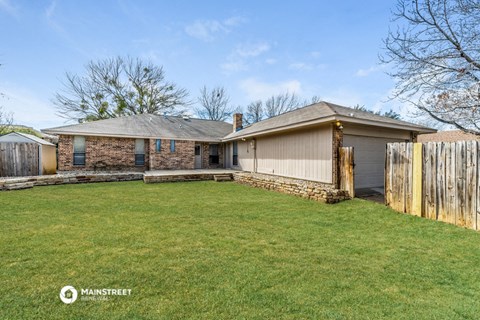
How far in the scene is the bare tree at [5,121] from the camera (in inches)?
815

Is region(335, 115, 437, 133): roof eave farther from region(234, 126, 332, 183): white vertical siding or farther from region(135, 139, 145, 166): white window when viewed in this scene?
region(135, 139, 145, 166): white window

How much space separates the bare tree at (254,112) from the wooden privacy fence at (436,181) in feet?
100

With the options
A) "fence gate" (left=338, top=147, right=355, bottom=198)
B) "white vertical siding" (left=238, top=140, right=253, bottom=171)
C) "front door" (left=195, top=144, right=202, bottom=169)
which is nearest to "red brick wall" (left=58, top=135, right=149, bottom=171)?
"front door" (left=195, top=144, right=202, bottom=169)

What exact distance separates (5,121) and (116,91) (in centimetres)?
976

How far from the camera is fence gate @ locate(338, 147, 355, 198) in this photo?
281 inches

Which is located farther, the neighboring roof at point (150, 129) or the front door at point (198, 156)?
the front door at point (198, 156)

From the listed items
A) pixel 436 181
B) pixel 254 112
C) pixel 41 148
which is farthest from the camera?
pixel 254 112

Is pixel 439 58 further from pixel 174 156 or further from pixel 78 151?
pixel 78 151

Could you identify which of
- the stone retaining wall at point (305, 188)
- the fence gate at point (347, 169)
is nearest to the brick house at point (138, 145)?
the stone retaining wall at point (305, 188)

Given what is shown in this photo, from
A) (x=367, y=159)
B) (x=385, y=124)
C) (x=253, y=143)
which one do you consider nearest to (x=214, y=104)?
→ (x=253, y=143)

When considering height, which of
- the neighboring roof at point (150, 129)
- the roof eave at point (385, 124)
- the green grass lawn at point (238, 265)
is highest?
the neighboring roof at point (150, 129)

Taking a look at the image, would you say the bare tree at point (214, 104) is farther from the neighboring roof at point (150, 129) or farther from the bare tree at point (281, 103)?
the neighboring roof at point (150, 129)

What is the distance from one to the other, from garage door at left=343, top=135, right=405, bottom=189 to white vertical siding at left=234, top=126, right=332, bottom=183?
846mm

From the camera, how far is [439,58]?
8.19m
